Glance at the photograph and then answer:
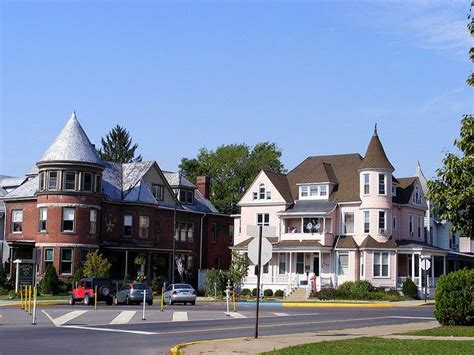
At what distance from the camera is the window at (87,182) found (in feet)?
191

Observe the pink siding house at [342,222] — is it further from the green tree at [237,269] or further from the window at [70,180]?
the window at [70,180]

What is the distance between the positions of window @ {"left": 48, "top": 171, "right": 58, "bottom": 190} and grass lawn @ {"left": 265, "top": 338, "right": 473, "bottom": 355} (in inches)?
1628

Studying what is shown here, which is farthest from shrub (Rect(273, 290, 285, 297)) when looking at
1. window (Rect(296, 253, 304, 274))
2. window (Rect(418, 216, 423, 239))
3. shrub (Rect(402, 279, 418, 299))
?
window (Rect(418, 216, 423, 239))

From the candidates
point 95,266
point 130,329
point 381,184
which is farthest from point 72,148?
point 130,329

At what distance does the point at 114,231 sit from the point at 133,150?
6056cm

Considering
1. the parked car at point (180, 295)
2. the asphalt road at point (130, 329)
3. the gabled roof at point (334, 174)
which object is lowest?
the asphalt road at point (130, 329)

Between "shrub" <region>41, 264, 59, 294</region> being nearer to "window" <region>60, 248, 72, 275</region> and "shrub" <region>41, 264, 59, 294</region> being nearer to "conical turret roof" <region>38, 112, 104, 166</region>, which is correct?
"window" <region>60, 248, 72, 275</region>

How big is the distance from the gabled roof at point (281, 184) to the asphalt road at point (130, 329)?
3165cm

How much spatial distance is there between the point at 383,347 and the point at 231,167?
84274 millimetres

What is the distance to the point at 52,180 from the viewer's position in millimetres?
58125

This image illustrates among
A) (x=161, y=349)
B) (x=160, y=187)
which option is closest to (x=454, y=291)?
(x=161, y=349)

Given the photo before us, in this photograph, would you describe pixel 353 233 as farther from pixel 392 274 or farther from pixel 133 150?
pixel 133 150

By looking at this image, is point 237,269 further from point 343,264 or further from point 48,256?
point 48,256

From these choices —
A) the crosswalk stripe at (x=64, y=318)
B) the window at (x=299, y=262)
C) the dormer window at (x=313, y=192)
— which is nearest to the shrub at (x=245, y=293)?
the window at (x=299, y=262)
